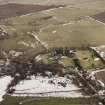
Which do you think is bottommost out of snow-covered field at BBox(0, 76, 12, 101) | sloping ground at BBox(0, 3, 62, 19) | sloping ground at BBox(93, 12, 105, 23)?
snow-covered field at BBox(0, 76, 12, 101)

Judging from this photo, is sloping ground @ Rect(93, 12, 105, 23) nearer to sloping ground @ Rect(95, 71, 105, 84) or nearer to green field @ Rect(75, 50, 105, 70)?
green field @ Rect(75, 50, 105, 70)

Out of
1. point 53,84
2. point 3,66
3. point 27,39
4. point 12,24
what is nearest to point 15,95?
point 53,84

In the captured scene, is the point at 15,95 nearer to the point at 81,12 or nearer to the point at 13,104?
the point at 13,104

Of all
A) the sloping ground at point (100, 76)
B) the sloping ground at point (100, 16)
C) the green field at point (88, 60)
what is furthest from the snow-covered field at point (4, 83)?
the sloping ground at point (100, 16)

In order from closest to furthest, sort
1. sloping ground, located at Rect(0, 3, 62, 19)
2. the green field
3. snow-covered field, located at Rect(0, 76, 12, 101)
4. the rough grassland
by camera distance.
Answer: the rough grassland < snow-covered field, located at Rect(0, 76, 12, 101) < the green field < sloping ground, located at Rect(0, 3, 62, 19)

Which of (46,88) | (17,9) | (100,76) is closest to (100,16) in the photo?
(17,9)

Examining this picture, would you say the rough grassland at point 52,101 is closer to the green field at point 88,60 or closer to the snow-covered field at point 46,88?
the snow-covered field at point 46,88

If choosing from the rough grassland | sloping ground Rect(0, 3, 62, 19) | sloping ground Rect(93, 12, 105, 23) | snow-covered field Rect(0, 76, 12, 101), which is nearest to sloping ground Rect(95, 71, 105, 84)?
the rough grassland
